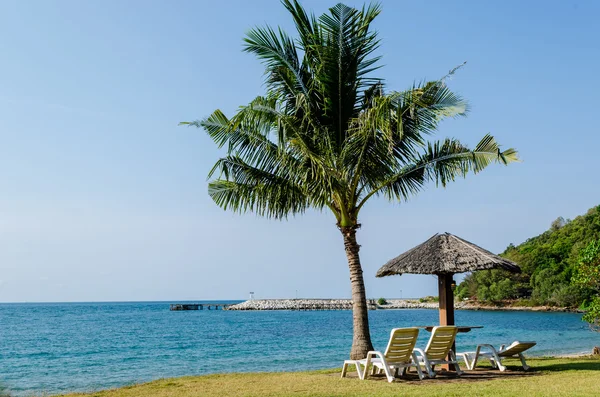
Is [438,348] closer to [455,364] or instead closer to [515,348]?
[455,364]

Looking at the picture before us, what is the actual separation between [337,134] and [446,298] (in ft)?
13.5

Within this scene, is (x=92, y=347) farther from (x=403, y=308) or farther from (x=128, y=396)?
(x=403, y=308)

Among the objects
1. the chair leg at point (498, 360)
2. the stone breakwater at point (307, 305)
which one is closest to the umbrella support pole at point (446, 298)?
the chair leg at point (498, 360)

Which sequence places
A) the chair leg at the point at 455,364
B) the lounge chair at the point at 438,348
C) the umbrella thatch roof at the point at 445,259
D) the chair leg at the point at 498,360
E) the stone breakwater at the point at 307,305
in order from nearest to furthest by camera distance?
1. the lounge chair at the point at 438,348
2. the chair leg at the point at 455,364
3. the chair leg at the point at 498,360
4. the umbrella thatch roof at the point at 445,259
5. the stone breakwater at the point at 307,305

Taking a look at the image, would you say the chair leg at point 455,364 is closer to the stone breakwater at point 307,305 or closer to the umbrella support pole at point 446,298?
the umbrella support pole at point 446,298

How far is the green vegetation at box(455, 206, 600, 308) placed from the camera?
69250mm

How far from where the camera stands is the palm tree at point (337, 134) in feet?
41.2

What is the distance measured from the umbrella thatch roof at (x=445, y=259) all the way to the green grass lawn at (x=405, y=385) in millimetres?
1924

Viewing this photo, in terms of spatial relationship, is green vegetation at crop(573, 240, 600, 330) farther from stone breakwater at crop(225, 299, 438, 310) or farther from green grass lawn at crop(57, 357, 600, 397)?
stone breakwater at crop(225, 299, 438, 310)

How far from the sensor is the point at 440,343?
10.1 meters

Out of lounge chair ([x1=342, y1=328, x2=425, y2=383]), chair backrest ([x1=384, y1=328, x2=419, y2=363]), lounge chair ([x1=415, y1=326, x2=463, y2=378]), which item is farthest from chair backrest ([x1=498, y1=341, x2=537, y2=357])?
chair backrest ([x1=384, y1=328, x2=419, y2=363])

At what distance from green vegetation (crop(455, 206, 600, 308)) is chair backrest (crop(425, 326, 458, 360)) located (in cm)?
5686

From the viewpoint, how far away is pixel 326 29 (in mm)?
12711

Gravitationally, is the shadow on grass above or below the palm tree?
below
